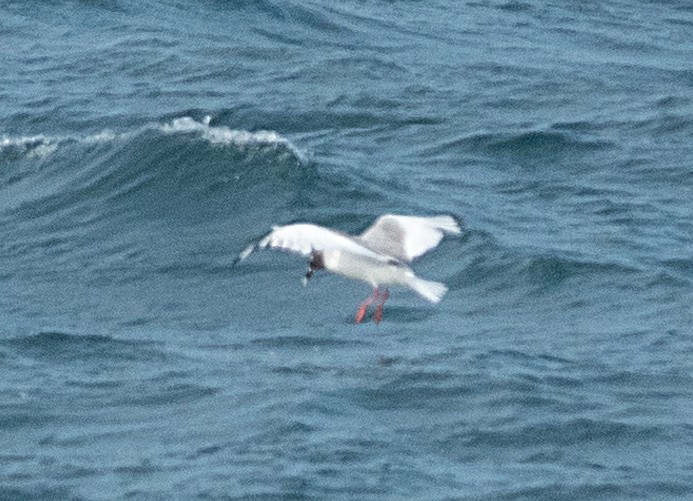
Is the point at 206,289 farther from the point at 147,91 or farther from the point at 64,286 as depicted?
the point at 147,91

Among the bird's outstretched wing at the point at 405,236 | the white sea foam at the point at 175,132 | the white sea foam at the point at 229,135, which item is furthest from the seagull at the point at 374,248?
the white sea foam at the point at 175,132

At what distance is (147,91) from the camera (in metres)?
26.1

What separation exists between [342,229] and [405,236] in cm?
427

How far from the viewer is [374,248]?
16047mm

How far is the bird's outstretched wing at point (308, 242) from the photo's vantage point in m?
15.2

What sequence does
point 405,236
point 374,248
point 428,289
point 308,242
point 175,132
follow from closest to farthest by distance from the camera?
1. point 308,242
2. point 428,289
3. point 374,248
4. point 405,236
5. point 175,132

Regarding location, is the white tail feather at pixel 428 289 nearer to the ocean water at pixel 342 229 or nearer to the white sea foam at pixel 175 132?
the ocean water at pixel 342 229

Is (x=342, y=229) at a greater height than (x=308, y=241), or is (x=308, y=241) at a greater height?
(x=308, y=241)

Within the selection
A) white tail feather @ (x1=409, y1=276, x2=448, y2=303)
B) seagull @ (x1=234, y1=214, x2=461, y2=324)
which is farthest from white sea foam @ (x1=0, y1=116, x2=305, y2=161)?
white tail feather @ (x1=409, y1=276, x2=448, y2=303)

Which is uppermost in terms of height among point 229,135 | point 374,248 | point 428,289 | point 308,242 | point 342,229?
point 308,242

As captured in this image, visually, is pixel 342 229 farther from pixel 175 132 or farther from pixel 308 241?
pixel 308 241

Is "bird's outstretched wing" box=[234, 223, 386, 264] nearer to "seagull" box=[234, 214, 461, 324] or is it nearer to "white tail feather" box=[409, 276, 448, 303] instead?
"seagull" box=[234, 214, 461, 324]

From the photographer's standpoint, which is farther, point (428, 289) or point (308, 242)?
point (428, 289)

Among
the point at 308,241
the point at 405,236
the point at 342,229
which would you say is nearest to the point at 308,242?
the point at 308,241
